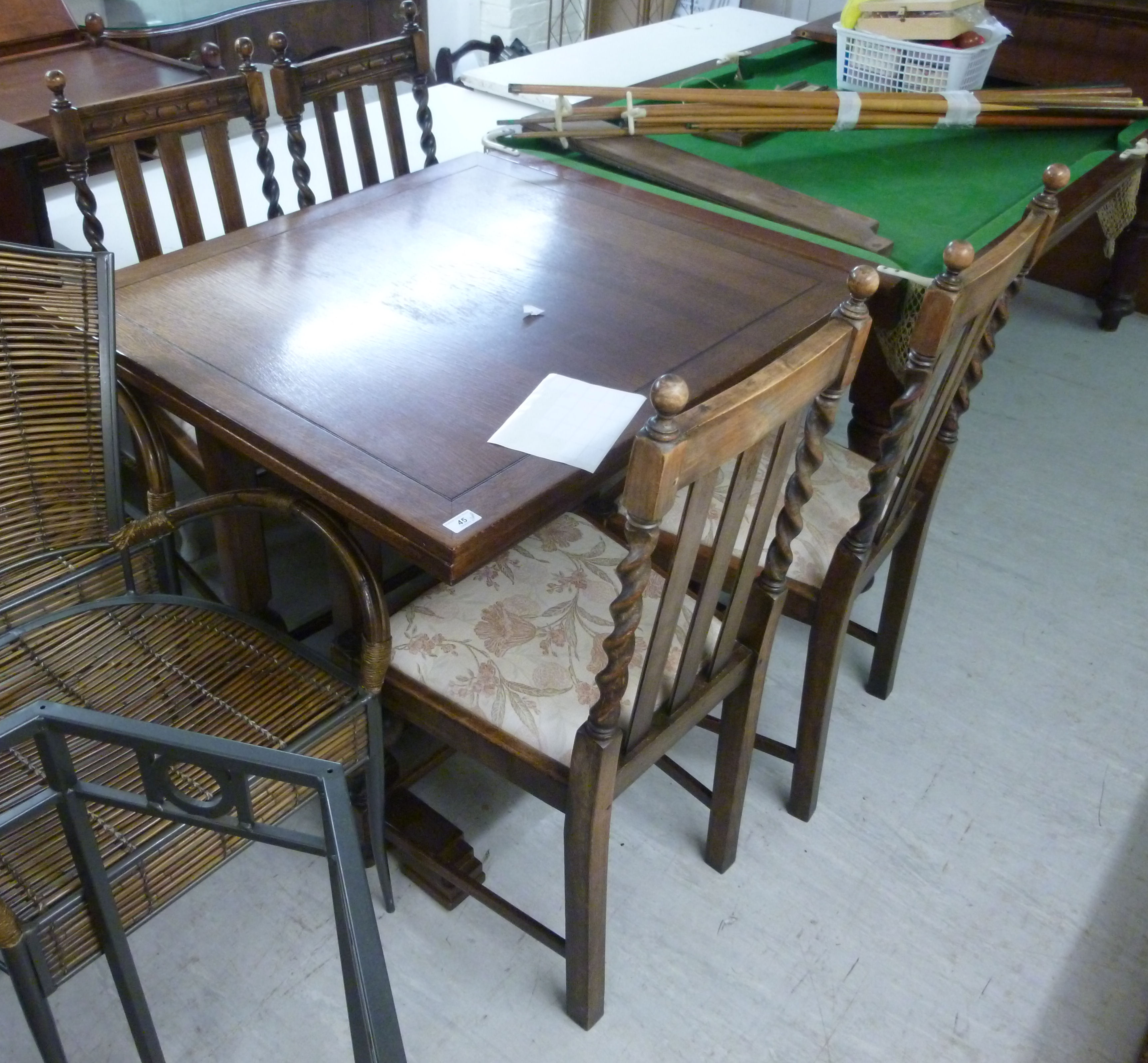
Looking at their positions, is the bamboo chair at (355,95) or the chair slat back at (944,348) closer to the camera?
the chair slat back at (944,348)

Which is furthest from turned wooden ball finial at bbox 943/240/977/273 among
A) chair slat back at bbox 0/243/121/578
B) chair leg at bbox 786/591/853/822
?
chair slat back at bbox 0/243/121/578

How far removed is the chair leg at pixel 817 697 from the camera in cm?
145

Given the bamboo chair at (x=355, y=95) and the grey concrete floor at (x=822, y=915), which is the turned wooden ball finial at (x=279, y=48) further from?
the grey concrete floor at (x=822, y=915)

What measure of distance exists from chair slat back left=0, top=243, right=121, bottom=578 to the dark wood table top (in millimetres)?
57

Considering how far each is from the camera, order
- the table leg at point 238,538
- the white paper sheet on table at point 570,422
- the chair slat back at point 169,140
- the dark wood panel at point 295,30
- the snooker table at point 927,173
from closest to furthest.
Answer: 1. the white paper sheet on table at point 570,422
2. the table leg at point 238,538
3. the chair slat back at point 169,140
4. the snooker table at point 927,173
5. the dark wood panel at point 295,30

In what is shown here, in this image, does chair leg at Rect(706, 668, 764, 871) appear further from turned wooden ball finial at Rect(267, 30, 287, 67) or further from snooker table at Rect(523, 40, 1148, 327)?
turned wooden ball finial at Rect(267, 30, 287, 67)

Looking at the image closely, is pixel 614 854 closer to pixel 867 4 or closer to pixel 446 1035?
pixel 446 1035

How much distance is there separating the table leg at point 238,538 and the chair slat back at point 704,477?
639 millimetres

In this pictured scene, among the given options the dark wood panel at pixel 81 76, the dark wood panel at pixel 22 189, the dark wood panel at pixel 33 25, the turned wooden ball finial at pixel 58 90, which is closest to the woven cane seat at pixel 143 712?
the turned wooden ball finial at pixel 58 90

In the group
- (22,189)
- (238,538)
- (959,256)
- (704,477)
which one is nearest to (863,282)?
(959,256)

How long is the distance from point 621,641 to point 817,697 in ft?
2.11

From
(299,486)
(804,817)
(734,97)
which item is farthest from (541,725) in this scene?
(734,97)

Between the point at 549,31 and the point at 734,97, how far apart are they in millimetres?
2705

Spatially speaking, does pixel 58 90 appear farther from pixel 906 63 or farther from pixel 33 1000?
pixel 906 63
